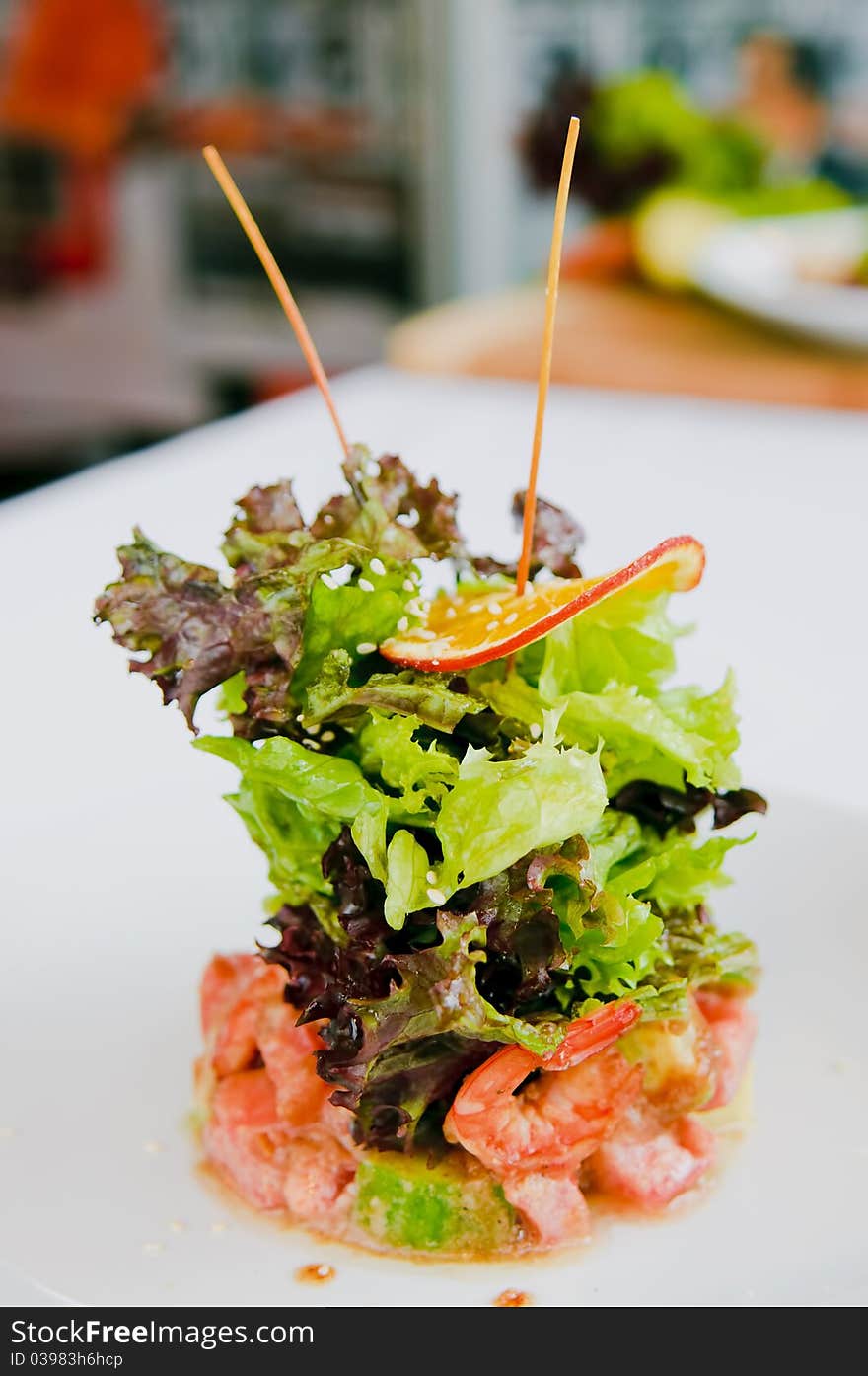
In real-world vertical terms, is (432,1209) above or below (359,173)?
below

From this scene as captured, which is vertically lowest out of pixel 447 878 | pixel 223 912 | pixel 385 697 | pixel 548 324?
pixel 223 912

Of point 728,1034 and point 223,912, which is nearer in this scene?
point 728,1034

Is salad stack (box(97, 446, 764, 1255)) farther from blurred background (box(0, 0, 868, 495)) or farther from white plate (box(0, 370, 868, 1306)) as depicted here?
blurred background (box(0, 0, 868, 495))

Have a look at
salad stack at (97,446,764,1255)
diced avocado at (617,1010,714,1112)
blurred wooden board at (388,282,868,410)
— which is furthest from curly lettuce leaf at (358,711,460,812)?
blurred wooden board at (388,282,868,410)

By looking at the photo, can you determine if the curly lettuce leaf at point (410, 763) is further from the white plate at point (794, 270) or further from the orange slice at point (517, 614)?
the white plate at point (794, 270)

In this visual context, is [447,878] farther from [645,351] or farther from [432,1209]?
[645,351]

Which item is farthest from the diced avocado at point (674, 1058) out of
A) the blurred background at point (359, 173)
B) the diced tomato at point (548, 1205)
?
the blurred background at point (359, 173)

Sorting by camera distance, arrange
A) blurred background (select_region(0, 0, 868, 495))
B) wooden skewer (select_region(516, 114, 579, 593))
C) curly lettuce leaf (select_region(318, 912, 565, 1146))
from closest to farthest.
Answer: wooden skewer (select_region(516, 114, 579, 593)) < curly lettuce leaf (select_region(318, 912, 565, 1146)) < blurred background (select_region(0, 0, 868, 495))

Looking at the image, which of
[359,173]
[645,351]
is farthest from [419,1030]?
[359,173]
